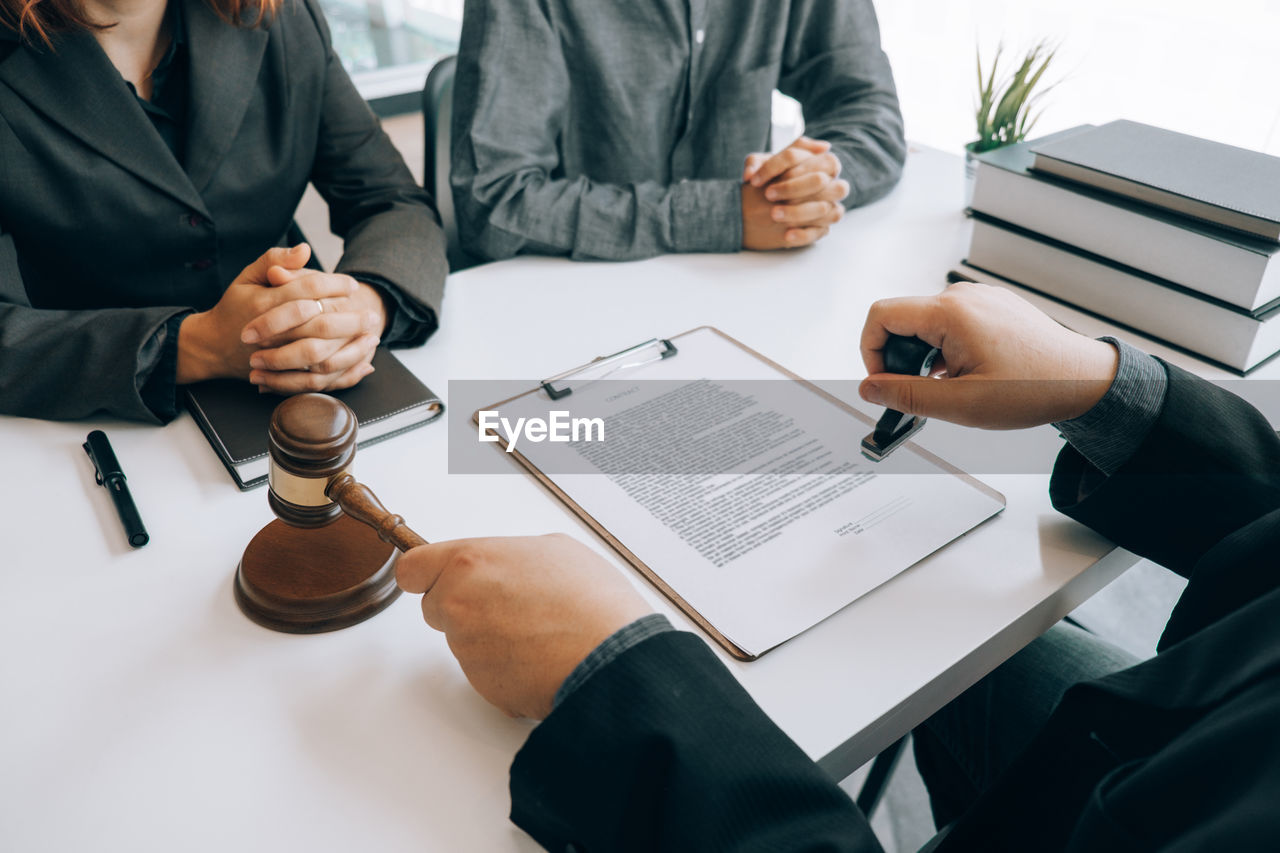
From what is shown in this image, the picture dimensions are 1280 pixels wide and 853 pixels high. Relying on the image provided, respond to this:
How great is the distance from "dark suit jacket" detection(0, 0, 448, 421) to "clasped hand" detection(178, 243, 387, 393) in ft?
0.18


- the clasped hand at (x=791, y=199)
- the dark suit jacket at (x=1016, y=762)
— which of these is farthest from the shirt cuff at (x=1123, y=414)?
the clasped hand at (x=791, y=199)

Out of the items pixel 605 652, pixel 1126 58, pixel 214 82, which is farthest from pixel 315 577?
pixel 1126 58

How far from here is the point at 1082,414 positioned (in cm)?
72

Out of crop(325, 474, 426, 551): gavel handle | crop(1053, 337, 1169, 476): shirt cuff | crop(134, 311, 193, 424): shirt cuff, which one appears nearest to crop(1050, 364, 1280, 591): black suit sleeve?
crop(1053, 337, 1169, 476): shirt cuff

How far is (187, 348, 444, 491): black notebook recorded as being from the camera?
30.2 inches

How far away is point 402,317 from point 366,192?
1.32ft

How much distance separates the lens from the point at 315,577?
63 cm

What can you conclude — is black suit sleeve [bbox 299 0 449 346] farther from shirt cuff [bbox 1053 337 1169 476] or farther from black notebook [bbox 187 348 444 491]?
shirt cuff [bbox 1053 337 1169 476]

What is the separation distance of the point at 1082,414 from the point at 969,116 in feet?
6.48

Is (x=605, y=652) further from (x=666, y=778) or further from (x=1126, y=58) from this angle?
(x=1126, y=58)

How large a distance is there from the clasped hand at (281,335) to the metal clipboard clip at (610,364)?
199mm

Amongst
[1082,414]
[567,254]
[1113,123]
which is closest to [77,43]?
[567,254]

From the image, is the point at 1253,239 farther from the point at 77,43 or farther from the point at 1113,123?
the point at 77,43

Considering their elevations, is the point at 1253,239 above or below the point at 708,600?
above
